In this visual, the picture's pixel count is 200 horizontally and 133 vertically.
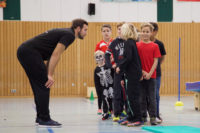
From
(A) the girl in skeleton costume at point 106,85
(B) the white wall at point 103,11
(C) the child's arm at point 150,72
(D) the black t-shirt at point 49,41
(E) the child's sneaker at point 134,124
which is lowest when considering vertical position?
(E) the child's sneaker at point 134,124

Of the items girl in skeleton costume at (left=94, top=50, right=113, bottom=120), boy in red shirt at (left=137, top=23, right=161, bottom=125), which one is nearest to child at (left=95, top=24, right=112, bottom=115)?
girl in skeleton costume at (left=94, top=50, right=113, bottom=120)

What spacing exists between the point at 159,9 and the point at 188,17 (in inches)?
40.8

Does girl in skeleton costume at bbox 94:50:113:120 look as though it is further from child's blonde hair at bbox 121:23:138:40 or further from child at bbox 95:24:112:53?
child's blonde hair at bbox 121:23:138:40

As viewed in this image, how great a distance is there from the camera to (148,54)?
4551mm

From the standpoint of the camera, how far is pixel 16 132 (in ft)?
13.1

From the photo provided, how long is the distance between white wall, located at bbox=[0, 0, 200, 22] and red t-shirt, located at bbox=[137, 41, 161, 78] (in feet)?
21.6

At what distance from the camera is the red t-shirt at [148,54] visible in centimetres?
454

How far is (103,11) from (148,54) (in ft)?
22.1

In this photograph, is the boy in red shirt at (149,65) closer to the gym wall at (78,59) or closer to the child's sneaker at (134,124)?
the child's sneaker at (134,124)

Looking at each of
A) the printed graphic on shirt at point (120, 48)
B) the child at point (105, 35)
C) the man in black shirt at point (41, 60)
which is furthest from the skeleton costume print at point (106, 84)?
the man in black shirt at point (41, 60)

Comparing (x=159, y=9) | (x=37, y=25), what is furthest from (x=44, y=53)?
(x=159, y=9)

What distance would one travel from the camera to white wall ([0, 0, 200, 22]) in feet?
35.2

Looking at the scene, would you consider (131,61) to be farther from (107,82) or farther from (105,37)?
(105,37)

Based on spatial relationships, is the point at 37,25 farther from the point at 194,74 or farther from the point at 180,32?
the point at 194,74
